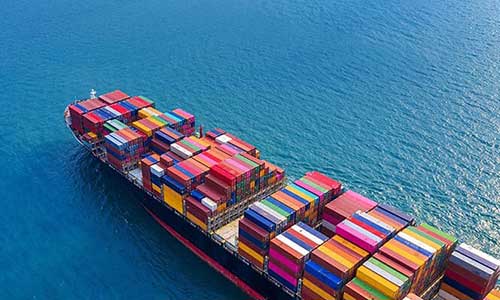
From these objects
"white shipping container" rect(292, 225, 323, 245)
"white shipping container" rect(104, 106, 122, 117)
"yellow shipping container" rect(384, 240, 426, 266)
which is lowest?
"white shipping container" rect(292, 225, 323, 245)

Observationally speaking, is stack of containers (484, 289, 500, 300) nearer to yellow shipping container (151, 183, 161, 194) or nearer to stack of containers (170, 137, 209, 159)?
stack of containers (170, 137, 209, 159)

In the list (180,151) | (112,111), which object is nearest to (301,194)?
(180,151)

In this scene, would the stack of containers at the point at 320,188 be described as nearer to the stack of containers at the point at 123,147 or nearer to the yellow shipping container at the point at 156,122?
the yellow shipping container at the point at 156,122

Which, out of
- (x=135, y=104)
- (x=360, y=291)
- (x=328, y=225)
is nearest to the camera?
(x=360, y=291)

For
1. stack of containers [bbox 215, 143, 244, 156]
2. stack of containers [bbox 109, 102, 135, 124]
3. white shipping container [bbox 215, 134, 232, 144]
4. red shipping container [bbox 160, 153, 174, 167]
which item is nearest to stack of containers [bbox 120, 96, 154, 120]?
stack of containers [bbox 109, 102, 135, 124]

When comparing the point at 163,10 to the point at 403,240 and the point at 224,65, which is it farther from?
the point at 403,240

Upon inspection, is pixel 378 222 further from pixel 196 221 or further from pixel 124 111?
pixel 124 111
